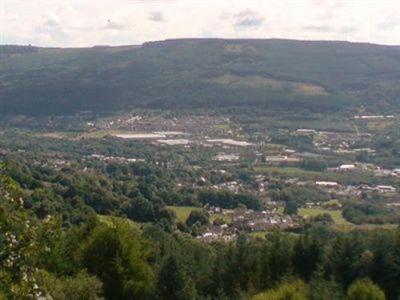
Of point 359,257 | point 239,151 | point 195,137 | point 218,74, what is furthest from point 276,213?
point 218,74

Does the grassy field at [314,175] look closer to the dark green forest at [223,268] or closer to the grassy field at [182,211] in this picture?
the grassy field at [182,211]

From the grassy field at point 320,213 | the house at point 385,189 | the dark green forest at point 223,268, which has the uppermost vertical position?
the dark green forest at point 223,268

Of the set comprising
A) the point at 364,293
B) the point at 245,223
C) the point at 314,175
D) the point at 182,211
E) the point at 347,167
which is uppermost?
the point at 364,293

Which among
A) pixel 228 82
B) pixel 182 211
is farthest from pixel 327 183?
pixel 228 82

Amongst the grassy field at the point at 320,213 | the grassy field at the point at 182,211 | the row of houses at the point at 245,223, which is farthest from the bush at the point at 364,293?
the grassy field at the point at 320,213

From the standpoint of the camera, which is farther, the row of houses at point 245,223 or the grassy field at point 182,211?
the grassy field at point 182,211

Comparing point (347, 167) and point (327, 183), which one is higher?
point (327, 183)

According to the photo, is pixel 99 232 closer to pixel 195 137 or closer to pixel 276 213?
pixel 276 213

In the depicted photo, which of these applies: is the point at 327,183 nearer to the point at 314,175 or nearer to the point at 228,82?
the point at 314,175

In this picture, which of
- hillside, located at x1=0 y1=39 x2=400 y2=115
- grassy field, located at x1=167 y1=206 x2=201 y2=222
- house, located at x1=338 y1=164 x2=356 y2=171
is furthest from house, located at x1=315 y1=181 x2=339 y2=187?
hillside, located at x1=0 y1=39 x2=400 y2=115
